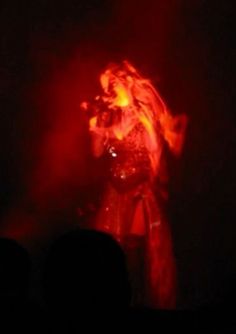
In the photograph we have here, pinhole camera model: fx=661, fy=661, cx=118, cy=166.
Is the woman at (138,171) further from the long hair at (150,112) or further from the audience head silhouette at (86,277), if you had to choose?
the audience head silhouette at (86,277)

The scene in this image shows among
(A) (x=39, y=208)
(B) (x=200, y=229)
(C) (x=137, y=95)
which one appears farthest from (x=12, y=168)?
(B) (x=200, y=229)

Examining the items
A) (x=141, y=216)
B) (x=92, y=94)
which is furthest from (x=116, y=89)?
(x=141, y=216)

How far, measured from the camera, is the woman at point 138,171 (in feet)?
17.8

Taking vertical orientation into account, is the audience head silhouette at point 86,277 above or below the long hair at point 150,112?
below

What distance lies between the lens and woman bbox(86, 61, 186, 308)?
543 cm

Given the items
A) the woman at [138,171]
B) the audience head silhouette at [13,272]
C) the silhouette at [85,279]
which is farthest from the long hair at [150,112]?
the silhouette at [85,279]

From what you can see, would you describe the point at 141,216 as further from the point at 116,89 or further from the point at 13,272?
the point at 13,272

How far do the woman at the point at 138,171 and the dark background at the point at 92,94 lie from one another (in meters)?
0.10

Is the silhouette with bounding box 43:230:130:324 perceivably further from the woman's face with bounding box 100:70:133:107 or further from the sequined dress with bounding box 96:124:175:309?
the woman's face with bounding box 100:70:133:107

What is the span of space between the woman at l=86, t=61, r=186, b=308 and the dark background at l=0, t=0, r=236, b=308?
97 millimetres

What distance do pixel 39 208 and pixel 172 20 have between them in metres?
1.91

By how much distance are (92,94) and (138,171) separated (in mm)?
752

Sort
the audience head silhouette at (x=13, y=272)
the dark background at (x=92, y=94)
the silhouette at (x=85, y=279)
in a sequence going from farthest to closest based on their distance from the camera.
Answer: the dark background at (x=92, y=94), the audience head silhouette at (x=13, y=272), the silhouette at (x=85, y=279)

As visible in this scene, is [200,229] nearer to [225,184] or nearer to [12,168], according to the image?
[225,184]
